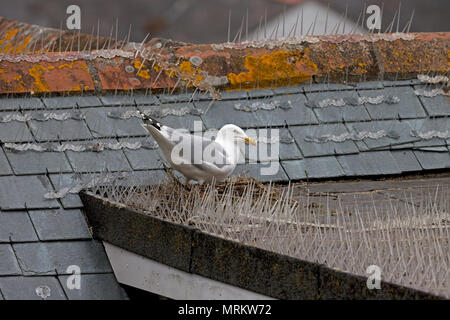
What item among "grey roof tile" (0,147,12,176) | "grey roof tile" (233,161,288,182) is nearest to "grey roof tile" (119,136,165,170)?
"grey roof tile" (233,161,288,182)

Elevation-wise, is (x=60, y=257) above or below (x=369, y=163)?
below

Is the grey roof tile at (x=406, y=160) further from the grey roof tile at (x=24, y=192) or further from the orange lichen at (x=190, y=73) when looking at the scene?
the grey roof tile at (x=24, y=192)

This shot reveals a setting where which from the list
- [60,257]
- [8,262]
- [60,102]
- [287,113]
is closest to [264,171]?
[287,113]

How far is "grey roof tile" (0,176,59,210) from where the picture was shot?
6371 mm

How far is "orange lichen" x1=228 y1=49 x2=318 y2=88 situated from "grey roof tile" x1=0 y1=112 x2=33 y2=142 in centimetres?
140

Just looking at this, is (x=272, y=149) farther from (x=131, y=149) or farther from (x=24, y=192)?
(x=24, y=192)

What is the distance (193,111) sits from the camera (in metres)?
7.26

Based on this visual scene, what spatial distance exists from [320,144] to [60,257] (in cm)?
183

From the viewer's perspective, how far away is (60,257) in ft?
20.4

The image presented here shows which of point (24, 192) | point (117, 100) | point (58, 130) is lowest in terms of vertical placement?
point (24, 192)

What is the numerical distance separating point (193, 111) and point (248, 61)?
23.8 inches

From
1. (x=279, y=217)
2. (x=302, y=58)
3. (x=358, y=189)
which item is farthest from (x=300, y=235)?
(x=302, y=58)
